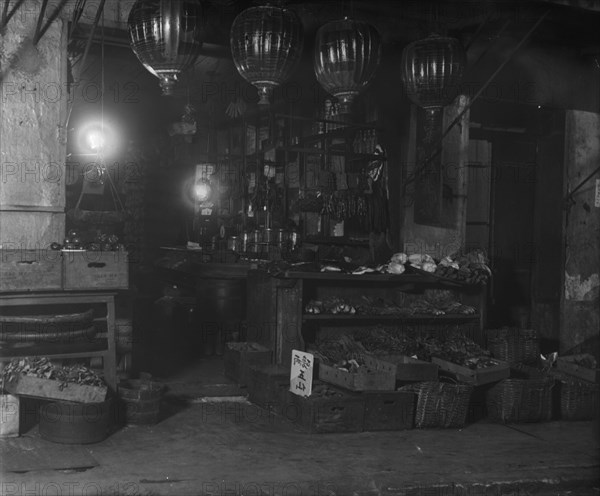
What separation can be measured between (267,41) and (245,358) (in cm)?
375

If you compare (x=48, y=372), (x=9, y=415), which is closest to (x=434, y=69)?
(x=48, y=372)

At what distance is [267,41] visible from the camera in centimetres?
614

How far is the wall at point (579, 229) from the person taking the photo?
9.61 meters

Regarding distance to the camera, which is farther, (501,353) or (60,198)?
(501,353)

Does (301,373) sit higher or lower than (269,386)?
higher

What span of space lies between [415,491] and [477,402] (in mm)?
2526

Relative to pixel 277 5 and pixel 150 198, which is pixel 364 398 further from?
pixel 150 198

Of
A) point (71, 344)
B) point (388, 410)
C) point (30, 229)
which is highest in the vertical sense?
point (30, 229)

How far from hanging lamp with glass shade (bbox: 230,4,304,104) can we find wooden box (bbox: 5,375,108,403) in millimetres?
3212

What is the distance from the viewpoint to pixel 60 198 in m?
7.25

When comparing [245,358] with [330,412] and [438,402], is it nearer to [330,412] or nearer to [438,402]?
[330,412]

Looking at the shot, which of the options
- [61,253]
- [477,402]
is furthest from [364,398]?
[61,253]

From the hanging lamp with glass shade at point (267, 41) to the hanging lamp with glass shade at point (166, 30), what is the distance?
424 mm

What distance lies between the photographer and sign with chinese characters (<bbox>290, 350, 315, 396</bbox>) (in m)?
6.95
